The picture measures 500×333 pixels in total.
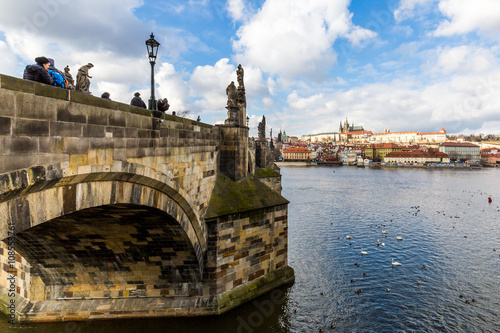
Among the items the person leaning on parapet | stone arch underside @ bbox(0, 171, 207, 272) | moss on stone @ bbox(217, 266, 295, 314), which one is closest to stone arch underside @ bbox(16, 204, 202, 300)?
stone arch underside @ bbox(0, 171, 207, 272)

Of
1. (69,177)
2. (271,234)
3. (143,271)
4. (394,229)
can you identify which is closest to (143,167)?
(69,177)

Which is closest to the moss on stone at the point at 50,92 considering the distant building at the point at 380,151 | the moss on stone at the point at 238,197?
the moss on stone at the point at 238,197

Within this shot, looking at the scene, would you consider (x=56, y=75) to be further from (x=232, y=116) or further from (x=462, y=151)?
(x=462, y=151)

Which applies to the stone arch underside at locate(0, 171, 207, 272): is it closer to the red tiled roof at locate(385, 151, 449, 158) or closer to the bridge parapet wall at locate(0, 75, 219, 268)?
the bridge parapet wall at locate(0, 75, 219, 268)

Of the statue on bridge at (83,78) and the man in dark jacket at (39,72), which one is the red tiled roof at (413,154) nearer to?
the statue on bridge at (83,78)

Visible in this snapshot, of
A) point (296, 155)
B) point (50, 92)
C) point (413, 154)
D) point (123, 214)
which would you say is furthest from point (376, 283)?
point (296, 155)

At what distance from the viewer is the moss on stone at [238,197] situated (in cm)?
1160

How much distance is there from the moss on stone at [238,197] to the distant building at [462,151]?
154m

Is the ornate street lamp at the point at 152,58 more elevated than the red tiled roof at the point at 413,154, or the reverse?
the ornate street lamp at the point at 152,58

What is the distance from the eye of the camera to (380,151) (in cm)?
14012

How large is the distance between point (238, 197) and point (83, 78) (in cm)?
686

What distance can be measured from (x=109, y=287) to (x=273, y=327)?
20.1ft

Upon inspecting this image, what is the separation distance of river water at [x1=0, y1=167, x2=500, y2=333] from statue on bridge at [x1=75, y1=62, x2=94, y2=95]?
792cm

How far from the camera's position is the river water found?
453 inches
